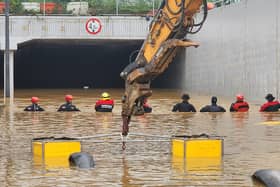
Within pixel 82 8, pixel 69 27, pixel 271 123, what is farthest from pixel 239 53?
pixel 271 123

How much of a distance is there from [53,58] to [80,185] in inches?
2059

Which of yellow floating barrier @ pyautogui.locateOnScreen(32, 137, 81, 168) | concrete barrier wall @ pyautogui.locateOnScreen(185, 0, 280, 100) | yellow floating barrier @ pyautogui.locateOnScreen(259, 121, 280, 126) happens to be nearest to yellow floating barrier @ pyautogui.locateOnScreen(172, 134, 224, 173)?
yellow floating barrier @ pyautogui.locateOnScreen(32, 137, 81, 168)

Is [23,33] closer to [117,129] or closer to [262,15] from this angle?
[262,15]

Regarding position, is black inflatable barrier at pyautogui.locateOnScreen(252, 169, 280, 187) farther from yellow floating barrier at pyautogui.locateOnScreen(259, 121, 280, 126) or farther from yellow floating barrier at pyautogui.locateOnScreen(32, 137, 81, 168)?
yellow floating barrier at pyautogui.locateOnScreen(259, 121, 280, 126)

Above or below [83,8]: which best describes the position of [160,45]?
below

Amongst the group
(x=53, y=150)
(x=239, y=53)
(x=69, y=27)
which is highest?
(x=69, y=27)

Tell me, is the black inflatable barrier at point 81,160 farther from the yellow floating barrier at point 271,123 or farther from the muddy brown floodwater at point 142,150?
the yellow floating barrier at point 271,123

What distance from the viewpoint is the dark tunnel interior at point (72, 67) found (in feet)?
201

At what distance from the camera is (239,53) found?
1539 inches

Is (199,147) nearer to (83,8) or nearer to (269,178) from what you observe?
(269,178)

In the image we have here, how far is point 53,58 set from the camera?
210ft

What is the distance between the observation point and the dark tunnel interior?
61125 millimetres

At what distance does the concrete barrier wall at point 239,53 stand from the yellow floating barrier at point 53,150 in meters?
18.2

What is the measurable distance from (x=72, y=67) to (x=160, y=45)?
51647 mm
